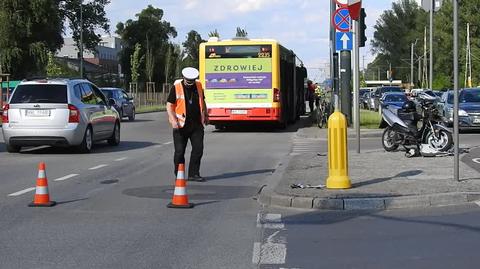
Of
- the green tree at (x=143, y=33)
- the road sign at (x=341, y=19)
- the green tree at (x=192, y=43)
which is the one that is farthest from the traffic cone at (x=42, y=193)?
the green tree at (x=192, y=43)

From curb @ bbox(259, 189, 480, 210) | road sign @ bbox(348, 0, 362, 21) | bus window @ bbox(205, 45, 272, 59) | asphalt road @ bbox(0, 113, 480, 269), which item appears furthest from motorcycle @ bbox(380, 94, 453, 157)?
bus window @ bbox(205, 45, 272, 59)

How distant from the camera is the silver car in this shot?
15.9 metres

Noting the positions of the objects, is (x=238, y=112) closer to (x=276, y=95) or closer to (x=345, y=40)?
(x=276, y=95)

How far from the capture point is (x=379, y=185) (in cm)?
1009

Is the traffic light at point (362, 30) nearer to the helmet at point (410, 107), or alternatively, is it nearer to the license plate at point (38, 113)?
the helmet at point (410, 107)

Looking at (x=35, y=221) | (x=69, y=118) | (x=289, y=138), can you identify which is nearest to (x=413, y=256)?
(x=35, y=221)

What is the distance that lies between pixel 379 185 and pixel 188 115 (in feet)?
11.0

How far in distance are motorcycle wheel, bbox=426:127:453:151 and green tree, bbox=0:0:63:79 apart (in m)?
51.2

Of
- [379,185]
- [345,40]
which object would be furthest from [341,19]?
[379,185]

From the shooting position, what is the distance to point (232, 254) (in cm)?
649

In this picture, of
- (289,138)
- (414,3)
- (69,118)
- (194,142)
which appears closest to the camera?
(194,142)

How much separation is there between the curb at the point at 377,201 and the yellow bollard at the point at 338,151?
79 centimetres

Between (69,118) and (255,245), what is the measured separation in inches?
398

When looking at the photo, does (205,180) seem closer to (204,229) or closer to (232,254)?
(204,229)
